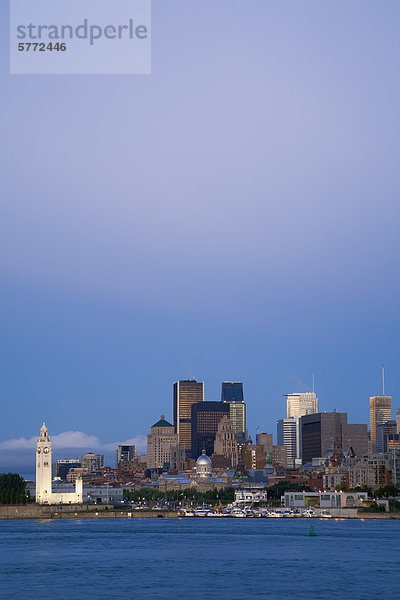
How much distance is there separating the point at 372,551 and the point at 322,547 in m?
9.23

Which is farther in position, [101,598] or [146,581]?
[146,581]

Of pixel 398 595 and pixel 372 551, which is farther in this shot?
pixel 372 551

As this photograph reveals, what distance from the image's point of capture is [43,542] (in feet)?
458

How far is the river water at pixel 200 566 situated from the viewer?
266 ft

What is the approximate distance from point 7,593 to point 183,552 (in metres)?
41.7

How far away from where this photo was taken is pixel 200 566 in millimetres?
101000

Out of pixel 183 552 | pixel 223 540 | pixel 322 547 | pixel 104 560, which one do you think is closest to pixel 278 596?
pixel 104 560

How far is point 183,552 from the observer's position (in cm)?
11894

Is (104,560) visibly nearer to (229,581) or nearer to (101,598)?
(229,581)

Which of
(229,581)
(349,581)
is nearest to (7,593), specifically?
(229,581)

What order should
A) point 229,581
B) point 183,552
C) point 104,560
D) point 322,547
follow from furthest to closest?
point 322,547 < point 183,552 < point 104,560 < point 229,581

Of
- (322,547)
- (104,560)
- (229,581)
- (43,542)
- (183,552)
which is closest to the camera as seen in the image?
(229,581)

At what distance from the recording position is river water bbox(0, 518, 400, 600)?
8094 centimetres

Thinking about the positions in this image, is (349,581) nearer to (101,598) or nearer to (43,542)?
(101,598)
